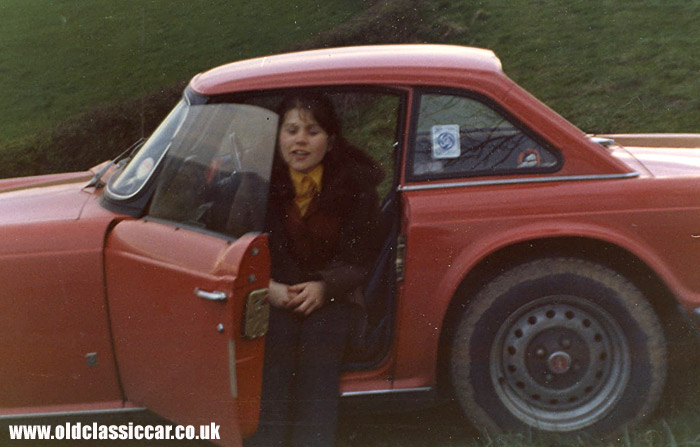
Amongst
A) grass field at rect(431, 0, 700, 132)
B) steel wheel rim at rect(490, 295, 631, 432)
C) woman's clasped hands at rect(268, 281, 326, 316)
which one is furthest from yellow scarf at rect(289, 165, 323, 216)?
grass field at rect(431, 0, 700, 132)

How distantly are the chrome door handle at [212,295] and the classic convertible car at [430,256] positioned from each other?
6.1 inches

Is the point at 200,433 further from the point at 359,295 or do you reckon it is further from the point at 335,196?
the point at 335,196

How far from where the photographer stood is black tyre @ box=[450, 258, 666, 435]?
3.08 m

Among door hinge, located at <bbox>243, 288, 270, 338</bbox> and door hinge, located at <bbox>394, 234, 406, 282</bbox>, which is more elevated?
door hinge, located at <bbox>394, 234, 406, 282</bbox>

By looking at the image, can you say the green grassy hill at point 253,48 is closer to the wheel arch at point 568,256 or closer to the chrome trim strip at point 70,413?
the wheel arch at point 568,256

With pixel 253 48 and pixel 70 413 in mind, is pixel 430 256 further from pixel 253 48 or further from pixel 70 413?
pixel 253 48

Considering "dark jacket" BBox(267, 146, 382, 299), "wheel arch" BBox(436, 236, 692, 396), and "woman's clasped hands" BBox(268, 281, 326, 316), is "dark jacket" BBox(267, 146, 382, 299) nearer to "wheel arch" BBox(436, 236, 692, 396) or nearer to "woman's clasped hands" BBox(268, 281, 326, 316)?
"woman's clasped hands" BBox(268, 281, 326, 316)

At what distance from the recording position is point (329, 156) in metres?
3.28

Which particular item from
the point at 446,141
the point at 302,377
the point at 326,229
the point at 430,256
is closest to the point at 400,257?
the point at 430,256

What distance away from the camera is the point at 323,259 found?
3221 mm

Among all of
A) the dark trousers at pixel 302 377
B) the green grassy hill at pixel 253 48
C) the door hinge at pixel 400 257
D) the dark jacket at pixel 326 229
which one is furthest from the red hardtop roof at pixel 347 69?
the green grassy hill at pixel 253 48

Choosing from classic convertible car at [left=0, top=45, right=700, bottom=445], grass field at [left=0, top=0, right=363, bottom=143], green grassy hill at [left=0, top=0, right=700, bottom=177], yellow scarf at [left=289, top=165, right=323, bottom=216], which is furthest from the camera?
grass field at [left=0, top=0, right=363, bottom=143]

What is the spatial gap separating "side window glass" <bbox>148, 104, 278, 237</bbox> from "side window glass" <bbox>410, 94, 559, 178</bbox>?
61cm

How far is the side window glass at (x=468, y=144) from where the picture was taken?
121 inches
